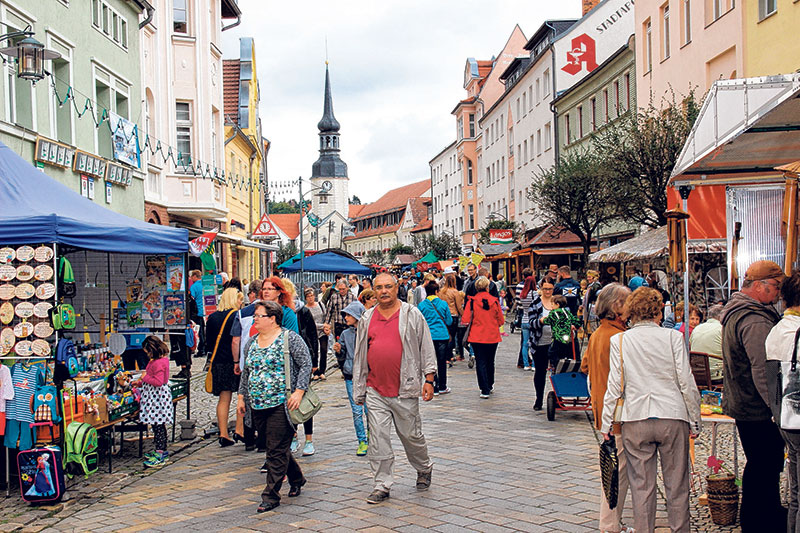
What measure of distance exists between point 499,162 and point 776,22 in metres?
42.5

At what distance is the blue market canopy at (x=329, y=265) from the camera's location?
2703 centimetres

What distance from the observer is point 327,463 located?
8547 mm

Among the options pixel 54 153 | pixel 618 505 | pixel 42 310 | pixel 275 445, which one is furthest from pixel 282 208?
pixel 618 505

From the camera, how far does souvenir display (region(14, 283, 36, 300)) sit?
7.77m

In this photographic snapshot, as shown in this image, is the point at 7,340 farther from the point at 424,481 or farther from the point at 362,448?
the point at 424,481

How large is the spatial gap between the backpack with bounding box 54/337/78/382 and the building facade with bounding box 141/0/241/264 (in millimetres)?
14180

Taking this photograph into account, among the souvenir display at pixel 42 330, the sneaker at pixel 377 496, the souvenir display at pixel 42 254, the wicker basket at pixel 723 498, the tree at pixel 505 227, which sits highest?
the tree at pixel 505 227

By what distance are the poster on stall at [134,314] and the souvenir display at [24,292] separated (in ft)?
13.8

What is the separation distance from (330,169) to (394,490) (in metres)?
115

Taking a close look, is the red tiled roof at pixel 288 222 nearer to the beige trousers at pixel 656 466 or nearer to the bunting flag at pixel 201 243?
the bunting flag at pixel 201 243

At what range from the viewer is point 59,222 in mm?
7961

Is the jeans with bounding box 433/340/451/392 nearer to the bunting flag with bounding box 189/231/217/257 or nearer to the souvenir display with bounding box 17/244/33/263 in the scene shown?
the bunting flag with bounding box 189/231/217/257

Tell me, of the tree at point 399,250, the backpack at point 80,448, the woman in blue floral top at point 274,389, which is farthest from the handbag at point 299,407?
the tree at point 399,250

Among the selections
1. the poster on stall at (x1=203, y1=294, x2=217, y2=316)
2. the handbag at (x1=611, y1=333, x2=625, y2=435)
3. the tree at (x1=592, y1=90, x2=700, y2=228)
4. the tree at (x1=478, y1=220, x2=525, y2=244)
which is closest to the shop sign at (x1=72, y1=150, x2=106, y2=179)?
the poster on stall at (x1=203, y1=294, x2=217, y2=316)
